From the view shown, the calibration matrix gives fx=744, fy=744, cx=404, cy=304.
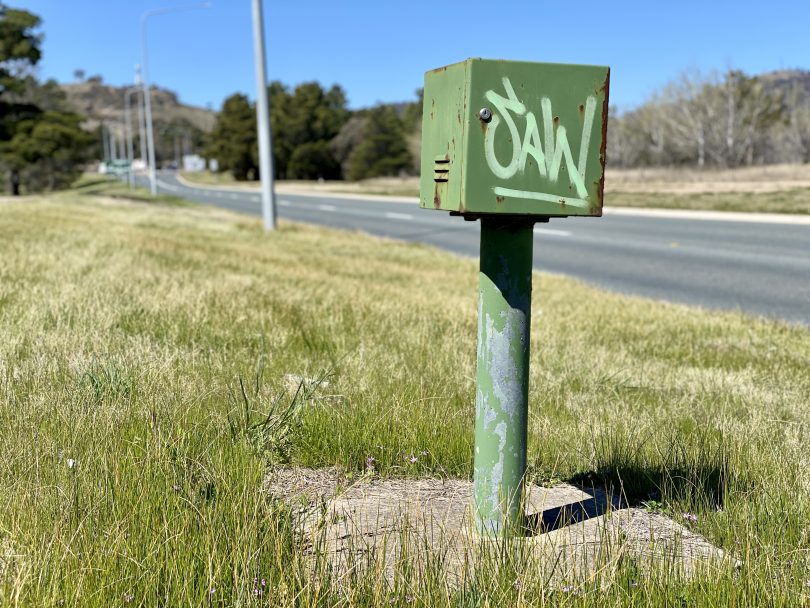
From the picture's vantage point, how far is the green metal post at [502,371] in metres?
2.17

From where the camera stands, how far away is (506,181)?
2041mm

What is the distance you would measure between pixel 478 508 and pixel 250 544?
27.7 inches

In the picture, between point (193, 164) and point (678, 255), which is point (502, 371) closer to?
point (678, 255)

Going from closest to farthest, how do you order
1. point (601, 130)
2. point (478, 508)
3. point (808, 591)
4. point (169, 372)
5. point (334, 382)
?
point (808, 591) → point (601, 130) → point (478, 508) → point (169, 372) → point (334, 382)

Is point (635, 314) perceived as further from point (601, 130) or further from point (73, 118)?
point (73, 118)

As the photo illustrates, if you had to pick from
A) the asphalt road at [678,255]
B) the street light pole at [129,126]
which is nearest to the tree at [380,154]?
the street light pole at [129,126]

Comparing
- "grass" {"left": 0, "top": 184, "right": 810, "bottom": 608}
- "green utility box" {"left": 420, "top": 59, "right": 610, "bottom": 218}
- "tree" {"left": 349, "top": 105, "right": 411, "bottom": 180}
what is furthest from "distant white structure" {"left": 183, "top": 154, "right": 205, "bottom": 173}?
"green utility box" {"left": 420, "top": 59, "right": 610, "bottom": 218}

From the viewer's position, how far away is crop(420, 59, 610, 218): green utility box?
202cm

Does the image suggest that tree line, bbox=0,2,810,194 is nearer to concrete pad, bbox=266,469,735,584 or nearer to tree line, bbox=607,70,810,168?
tree line, bbox=607,70,810,168

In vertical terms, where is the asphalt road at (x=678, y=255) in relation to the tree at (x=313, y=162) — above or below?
below

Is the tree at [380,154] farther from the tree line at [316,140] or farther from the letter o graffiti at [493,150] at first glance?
the letter o graffiti at [493,150]

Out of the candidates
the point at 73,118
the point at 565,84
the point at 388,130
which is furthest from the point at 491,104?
the point at 388,130

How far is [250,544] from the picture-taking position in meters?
1.97

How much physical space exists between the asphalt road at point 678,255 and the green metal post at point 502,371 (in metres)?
6.14
